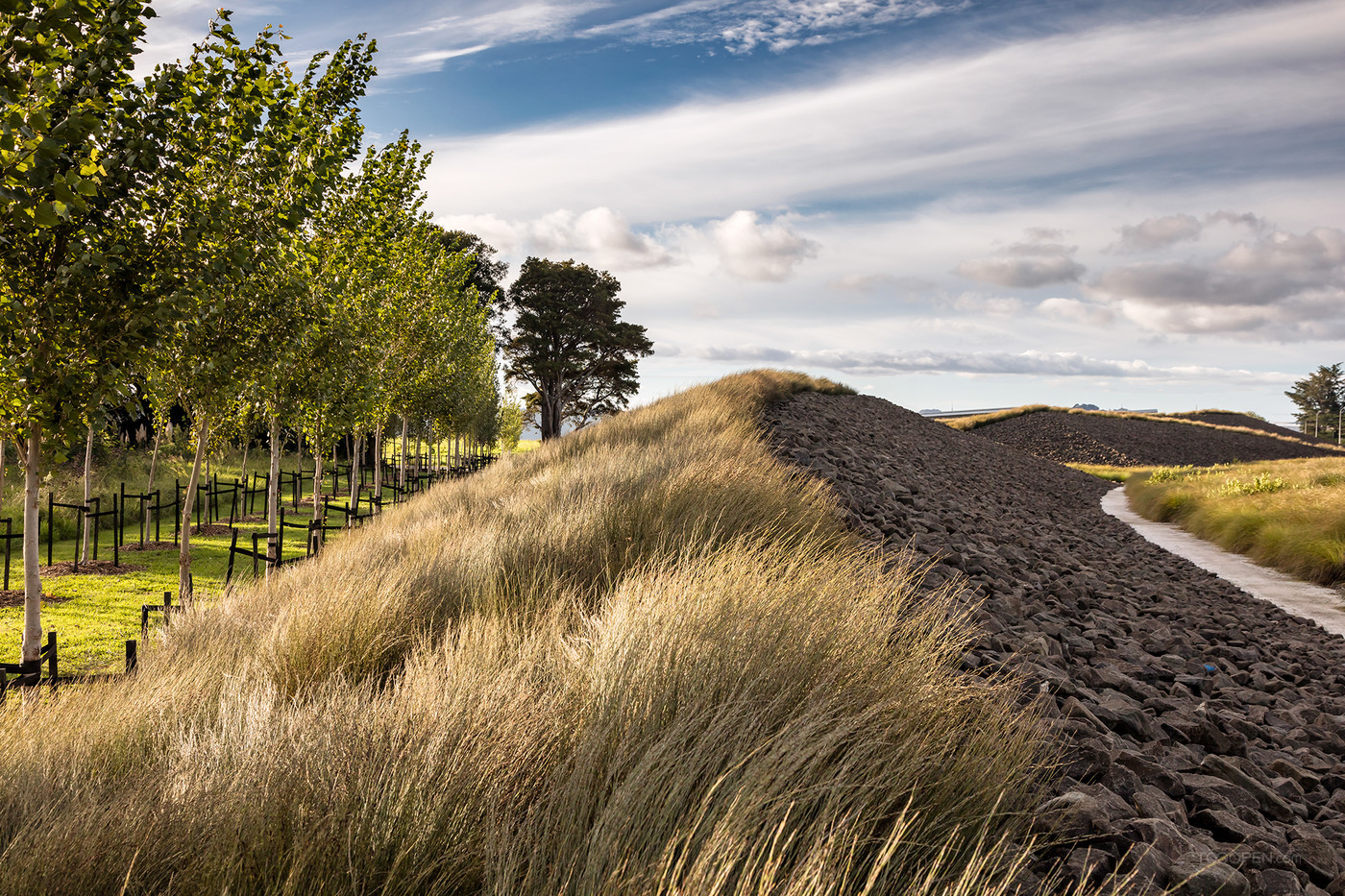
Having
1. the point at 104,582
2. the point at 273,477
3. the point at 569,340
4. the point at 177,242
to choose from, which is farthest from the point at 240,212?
the point at 569,340

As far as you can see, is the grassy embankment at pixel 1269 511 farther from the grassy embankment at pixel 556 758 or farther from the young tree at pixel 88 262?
the young tree at pixel 88 262

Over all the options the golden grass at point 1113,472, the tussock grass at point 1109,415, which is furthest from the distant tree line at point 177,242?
the tussock grass at point 1109,415

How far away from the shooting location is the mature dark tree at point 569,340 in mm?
33344

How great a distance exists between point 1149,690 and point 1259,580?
878 centimetres

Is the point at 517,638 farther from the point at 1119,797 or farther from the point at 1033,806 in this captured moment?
the point at 1119,797

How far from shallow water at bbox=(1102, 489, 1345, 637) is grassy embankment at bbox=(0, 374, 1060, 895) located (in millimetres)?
7926

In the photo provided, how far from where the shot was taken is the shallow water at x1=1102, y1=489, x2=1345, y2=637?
8.29 meters

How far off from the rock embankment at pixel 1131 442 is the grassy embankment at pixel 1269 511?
43.8 ft

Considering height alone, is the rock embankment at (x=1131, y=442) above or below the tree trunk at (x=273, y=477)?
above

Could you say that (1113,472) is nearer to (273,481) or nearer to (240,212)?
(273,481)

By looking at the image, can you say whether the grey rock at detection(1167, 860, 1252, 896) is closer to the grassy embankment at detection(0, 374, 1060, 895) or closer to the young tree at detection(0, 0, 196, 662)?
the grassy embankment at detection(0, 374, 1060, 895)

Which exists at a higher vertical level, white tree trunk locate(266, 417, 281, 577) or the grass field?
white tree trunk locate(266, 417, 281, 577)

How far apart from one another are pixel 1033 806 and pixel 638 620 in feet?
4.85

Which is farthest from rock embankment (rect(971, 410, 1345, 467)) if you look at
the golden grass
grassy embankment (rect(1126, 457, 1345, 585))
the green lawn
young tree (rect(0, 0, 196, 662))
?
young tree (rect(0, 0, 196, 662))
